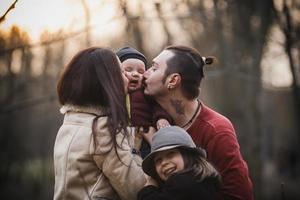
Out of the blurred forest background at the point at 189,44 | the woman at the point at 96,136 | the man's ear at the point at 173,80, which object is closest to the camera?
the woman at the point at 96,136

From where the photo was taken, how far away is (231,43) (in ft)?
57.8

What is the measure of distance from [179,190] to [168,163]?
0.66 feet

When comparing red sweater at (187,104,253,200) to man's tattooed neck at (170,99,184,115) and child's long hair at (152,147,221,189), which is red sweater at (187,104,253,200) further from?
child's long hair at (152,147,221,189)

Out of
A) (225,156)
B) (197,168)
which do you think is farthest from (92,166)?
(225,156)

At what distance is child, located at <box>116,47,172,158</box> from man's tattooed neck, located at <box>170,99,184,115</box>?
10 centimetres

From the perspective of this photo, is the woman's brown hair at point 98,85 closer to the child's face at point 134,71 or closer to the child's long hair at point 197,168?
the child's long hair at point 197,168

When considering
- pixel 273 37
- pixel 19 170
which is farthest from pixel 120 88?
pixel 273 37

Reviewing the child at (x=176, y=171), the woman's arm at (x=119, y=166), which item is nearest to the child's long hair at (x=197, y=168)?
the child at (x=176, y=171)

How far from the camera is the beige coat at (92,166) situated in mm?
3172

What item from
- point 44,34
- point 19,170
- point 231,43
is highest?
point 44,34

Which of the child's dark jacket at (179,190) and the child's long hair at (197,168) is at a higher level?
the child's long hair at (197,168)

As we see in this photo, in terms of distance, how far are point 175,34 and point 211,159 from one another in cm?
1174

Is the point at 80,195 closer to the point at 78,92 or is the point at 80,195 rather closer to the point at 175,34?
the point at 78,92

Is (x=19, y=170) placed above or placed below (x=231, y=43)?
below
